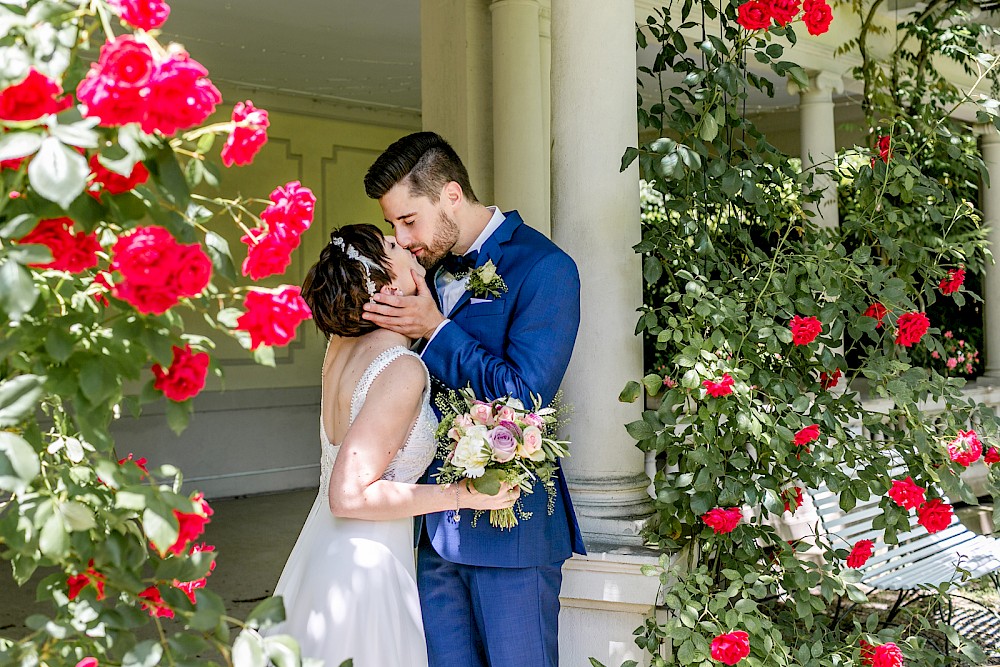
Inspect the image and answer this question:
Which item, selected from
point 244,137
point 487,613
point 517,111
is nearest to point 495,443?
point 487,613

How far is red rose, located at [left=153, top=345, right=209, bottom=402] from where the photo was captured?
1202mm

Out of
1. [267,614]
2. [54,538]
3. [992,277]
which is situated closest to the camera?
[54,538]

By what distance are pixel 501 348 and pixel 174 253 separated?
134cm

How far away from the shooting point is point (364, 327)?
2299mm

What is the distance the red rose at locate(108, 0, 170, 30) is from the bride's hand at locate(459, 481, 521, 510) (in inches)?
52.0

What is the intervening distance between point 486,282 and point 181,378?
121 cm

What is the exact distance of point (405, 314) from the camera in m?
2.25

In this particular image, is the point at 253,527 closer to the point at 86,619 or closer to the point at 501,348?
the point at 501,348

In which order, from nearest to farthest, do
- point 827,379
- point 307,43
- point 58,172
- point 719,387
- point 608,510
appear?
point 58,172 < point 719,387 < point 608,510 < point 827,379 < point 307,43

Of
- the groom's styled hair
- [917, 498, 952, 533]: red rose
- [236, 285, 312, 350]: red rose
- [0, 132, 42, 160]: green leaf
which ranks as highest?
the groom's styled hair

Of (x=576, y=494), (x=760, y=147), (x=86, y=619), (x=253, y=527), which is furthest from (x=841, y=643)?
(x=253, y=527)

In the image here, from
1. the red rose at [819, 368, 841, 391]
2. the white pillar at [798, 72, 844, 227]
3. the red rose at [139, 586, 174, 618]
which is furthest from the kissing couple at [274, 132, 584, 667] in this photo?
the white pillar at [798, 72, 844, 227]

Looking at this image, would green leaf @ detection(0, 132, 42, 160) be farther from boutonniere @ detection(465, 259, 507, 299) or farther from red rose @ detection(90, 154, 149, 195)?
boutonniere @ detection(465, 259, 507, 299)

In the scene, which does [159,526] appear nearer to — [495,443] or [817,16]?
[495,443]
